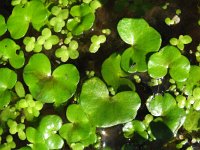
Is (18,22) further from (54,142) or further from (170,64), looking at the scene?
(170,64)

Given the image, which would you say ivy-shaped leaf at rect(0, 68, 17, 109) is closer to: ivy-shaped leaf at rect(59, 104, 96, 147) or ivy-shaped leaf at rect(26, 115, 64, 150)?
ivy-shaped leaf at rect(26, 115, 64, 150)

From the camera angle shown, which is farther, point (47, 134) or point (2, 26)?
point (2, 26)

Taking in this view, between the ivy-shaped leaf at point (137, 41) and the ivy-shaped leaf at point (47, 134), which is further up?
the ivy-shaped leaf at point (137, 41)

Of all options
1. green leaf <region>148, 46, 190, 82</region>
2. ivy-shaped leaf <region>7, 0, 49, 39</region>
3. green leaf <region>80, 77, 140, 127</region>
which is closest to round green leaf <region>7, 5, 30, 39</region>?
ivy-shaped leaf <region>7, 0, 49, 39</region>

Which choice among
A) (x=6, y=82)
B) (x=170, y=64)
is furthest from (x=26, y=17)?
(x=170, y=64)

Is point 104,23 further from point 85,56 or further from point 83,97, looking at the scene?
point 83,97

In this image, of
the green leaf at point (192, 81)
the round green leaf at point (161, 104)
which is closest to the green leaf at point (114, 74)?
the round green leaf at point (161, 104)

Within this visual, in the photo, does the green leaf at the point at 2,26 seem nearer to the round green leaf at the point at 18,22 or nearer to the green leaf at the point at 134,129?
the round green leaf at the point at 18,22
